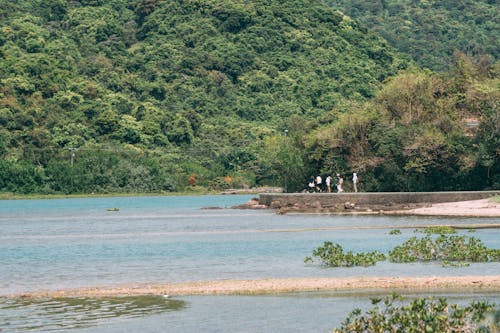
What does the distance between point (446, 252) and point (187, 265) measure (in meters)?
9.80

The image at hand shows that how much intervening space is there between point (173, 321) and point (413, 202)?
50.1 metres

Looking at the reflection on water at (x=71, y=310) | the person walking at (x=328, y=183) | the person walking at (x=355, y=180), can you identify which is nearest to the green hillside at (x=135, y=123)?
the person walking at (x=328, y=183)

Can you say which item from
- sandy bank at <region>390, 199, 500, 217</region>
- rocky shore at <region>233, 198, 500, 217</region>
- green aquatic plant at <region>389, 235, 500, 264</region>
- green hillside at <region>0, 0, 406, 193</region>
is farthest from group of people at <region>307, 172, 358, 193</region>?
green aquatic plant at <region>389, 235, 500, 264</region>

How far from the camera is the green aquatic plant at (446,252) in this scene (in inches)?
1409

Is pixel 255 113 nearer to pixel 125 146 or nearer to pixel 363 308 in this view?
pixel 125 146

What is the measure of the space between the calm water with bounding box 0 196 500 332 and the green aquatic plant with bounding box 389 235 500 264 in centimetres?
83

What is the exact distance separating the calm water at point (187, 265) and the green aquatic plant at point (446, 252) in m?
0.83

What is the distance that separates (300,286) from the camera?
30.7m

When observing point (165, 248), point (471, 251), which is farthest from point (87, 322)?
point (165, 248)

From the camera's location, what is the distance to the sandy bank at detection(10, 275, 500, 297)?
29.5 metres

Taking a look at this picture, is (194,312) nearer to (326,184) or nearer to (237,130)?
(326,184)

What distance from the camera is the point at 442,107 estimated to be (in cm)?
8606

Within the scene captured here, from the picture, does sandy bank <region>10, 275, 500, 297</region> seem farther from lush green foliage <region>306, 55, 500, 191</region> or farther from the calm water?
lush green foliage <region>306, 55, 500, 191</region>

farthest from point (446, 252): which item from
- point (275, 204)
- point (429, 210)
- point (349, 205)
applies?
point (275, 204)
